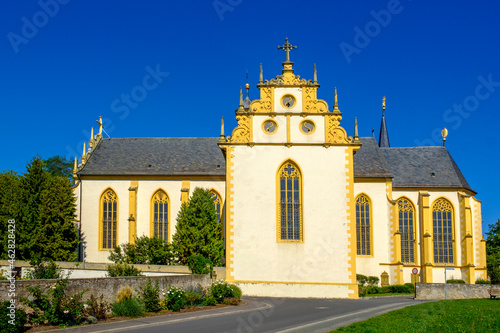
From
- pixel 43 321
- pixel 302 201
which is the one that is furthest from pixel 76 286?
pixel 302 201

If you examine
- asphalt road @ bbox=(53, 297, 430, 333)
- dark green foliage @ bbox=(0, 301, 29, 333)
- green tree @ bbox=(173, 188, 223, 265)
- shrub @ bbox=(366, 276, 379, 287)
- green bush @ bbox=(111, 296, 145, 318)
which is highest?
green tree @ bbox=(173, 188, 223, 265)

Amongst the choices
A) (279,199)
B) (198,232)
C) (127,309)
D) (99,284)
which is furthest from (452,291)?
(99,284)

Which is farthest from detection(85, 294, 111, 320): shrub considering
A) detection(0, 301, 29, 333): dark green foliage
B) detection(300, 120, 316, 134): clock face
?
detection(300, 120, 316, 134): clock face

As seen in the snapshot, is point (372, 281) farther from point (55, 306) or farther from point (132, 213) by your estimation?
point (55, 306)

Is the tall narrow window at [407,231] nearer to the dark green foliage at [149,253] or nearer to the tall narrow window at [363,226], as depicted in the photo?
the tall narrow window at [363,226]

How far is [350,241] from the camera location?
32.7m

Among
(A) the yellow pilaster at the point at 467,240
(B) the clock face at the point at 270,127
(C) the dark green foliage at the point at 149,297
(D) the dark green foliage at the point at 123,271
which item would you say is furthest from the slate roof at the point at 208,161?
(C) the dark green foliage at the point at 149,297

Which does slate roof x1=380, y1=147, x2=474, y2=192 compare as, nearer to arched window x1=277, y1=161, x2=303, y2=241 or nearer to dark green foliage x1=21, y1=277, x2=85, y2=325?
arched window x1=277, y1=161, x2=303, y2=241

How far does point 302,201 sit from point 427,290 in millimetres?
8924

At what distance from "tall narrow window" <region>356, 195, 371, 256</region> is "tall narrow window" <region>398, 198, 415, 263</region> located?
364cm

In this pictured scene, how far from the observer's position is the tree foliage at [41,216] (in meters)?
→ 39.4

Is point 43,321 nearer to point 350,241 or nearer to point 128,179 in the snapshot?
point 350,241

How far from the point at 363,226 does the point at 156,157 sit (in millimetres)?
18875

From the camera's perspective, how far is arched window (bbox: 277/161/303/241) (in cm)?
3325
